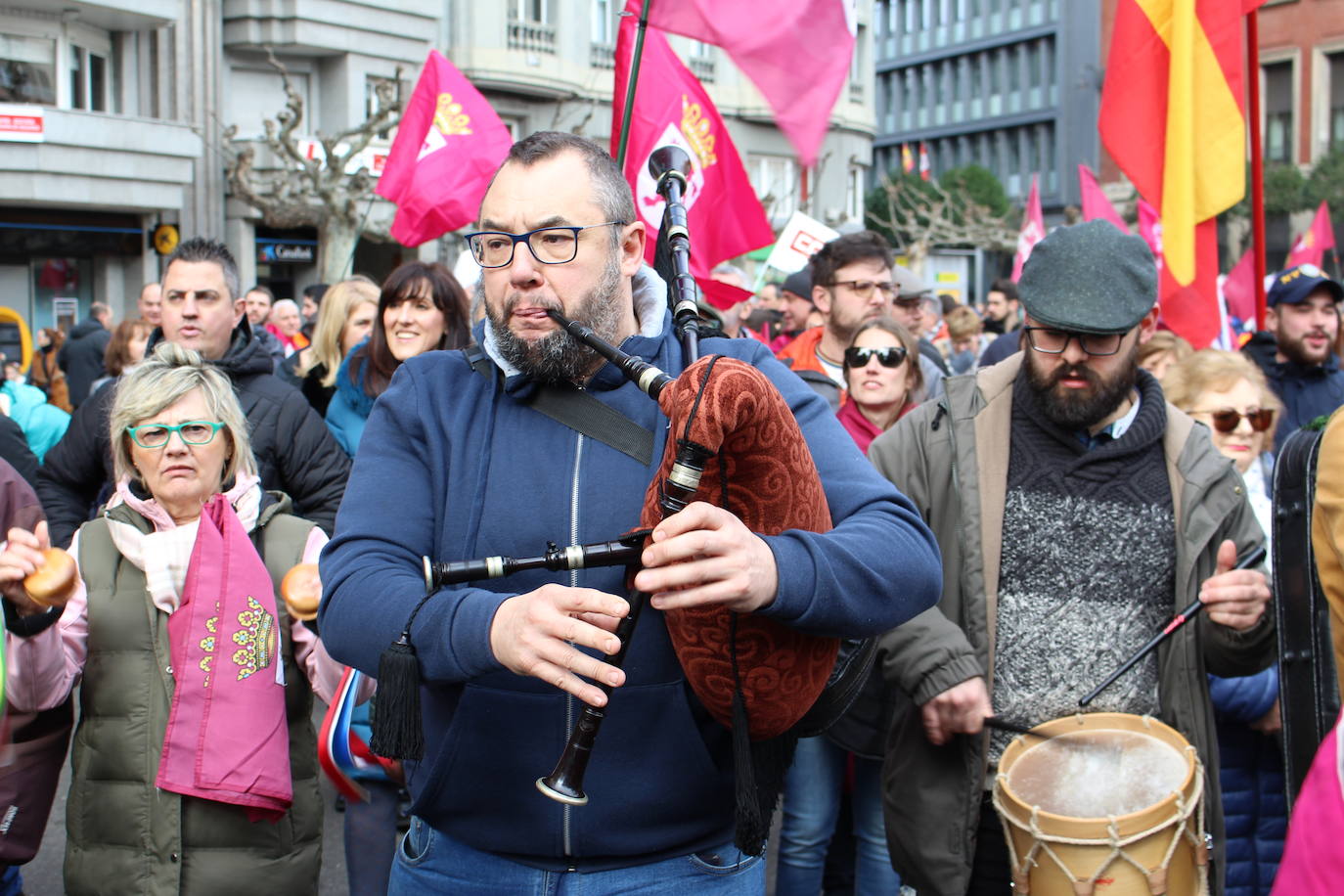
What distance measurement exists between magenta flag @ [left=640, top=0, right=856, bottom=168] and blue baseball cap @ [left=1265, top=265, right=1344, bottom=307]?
134 inches

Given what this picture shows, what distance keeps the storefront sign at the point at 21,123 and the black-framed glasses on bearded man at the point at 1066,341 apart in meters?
20.7

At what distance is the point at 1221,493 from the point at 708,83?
1170 inches

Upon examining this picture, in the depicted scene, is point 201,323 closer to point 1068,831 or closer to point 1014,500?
point 1014,500

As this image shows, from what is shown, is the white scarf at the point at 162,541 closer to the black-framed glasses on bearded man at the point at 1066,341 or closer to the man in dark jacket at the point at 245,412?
the man in dark jacket at the point at 245,412

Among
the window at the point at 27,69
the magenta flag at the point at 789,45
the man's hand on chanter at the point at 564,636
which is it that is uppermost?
the window at the point at 27,69

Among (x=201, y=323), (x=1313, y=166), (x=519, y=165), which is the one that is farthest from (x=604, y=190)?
(x=1313, y=166)

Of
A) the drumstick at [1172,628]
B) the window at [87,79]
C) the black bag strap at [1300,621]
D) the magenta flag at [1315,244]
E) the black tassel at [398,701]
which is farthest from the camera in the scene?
the window at [87,79]

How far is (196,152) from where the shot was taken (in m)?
23.3

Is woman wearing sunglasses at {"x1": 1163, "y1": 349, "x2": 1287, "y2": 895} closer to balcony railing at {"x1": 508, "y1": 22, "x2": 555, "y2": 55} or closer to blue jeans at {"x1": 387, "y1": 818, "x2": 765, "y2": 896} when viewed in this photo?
blue jeans at {"x1": 387, "y1": 818, "x2": 765, "y2": 896}

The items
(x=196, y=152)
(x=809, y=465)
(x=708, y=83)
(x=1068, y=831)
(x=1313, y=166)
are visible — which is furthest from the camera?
(x=1313, y=166)

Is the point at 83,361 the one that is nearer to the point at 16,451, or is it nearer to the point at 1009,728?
the point at 16,451

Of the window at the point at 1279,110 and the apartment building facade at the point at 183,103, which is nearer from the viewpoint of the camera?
the apartment building facade at the point at 183,103

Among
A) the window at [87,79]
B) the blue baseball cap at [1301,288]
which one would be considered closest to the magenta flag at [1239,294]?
the blue baseball cap at [1301,288]

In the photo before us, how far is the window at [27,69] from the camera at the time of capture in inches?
841
